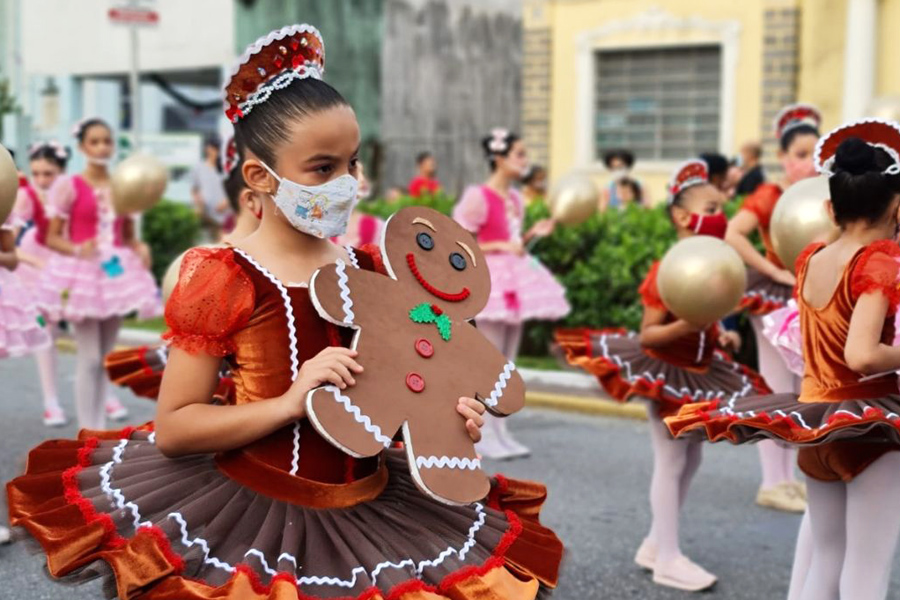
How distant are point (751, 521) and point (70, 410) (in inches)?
212

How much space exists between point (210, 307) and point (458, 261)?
2.04 ft

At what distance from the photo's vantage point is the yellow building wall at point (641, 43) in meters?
15.5

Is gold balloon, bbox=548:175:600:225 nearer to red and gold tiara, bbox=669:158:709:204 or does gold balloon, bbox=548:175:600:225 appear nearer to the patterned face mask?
red and gold tiara, bbox=669:158:709:204

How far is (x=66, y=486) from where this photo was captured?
2.99 meters

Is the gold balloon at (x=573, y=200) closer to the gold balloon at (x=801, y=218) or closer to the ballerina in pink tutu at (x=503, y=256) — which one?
the ballerina in pink tutu at (x=503, y=256)

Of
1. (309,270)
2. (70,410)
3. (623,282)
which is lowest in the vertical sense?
(70,410)

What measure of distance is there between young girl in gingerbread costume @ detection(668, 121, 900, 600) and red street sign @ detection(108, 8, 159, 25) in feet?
31.3

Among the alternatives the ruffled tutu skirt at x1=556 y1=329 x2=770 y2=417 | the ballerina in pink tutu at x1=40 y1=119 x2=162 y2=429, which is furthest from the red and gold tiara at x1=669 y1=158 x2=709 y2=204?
the ballerina in pink tutu at x1=40 y1=119 x2=162 y2=429

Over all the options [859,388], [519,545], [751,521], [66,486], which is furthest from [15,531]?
[751,521]

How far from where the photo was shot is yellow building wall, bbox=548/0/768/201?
15469 millimetres

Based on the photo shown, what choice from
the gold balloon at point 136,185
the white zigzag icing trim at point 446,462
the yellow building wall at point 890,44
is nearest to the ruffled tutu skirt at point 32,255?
the gold balloon at point 136,185

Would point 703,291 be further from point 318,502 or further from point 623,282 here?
point 623,282

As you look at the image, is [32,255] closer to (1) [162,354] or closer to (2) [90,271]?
(2) [90,271]

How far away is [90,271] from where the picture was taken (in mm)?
7855
